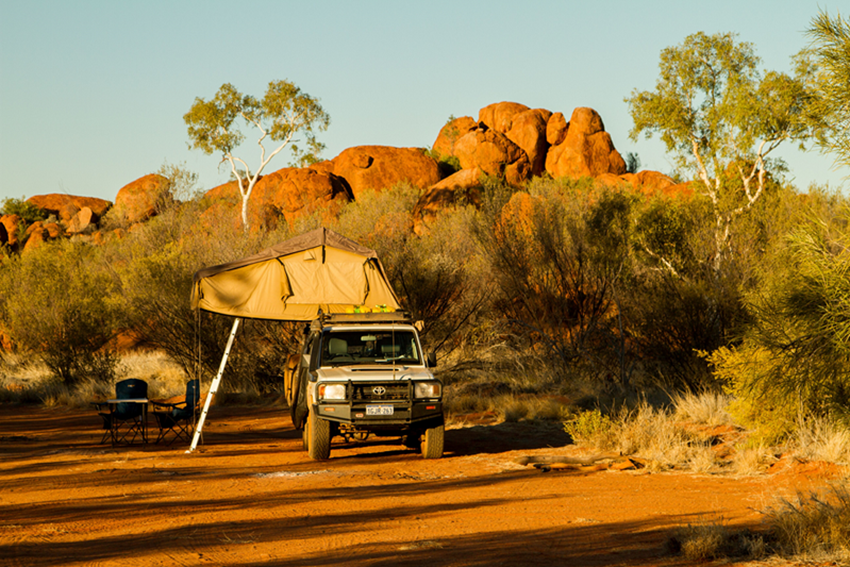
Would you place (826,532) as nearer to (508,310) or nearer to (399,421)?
(399,421)

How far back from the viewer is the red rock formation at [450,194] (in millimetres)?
43844

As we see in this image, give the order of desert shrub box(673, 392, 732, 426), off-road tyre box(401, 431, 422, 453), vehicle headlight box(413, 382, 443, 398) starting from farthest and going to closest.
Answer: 1. desert shrub box(673, 392, 732, 426)
2. off-road tyre box(401, 431, 422, 453)
3. vehicle headlight box(413, 382, 443, 398)

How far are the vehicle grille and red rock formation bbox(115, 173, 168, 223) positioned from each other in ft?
111

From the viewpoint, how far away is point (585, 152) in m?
57.4

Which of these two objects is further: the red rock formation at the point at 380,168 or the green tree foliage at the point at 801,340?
the red rock formation at the point at 380,168

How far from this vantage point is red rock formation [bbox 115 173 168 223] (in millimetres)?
45438

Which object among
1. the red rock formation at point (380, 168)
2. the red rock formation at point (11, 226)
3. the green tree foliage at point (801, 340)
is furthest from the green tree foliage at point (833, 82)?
the red rock formation at point (11, 226)

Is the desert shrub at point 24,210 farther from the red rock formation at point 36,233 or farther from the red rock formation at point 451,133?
the red rock formation at point 451,133

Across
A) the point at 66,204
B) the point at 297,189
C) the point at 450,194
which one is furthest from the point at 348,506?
the point at 66,204

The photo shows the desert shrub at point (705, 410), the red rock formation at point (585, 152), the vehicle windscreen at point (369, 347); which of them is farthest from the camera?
the red rock formation at point (585, 152)

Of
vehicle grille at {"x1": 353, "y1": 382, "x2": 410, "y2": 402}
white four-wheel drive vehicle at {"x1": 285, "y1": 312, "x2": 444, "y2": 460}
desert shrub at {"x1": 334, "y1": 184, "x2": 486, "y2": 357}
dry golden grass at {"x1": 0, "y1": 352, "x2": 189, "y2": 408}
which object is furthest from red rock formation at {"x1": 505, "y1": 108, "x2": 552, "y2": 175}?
vehicle grille at {"x1": 353, "y1": 382, "x2": 410, "y2": 402}

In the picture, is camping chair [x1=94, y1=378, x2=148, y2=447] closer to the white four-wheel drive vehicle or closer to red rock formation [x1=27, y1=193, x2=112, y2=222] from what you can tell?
the white four-wheel drive vehicle

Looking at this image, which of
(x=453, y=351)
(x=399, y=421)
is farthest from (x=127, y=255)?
(x=399, y=421)

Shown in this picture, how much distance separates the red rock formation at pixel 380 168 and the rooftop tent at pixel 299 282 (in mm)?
39031
